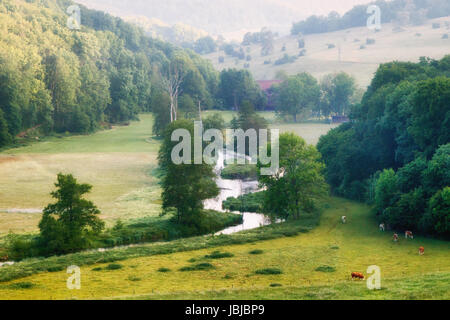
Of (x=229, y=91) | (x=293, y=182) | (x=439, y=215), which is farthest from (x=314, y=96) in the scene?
(x=439, y=215)

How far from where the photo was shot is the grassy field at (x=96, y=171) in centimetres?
5769

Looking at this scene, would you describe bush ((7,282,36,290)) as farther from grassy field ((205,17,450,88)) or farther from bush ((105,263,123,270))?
grassy field ((205,17,450,88))

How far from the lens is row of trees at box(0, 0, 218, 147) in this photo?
105375mm

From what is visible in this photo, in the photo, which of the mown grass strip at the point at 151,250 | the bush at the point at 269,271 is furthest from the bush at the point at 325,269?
the mown grass strip at the point at 151,250

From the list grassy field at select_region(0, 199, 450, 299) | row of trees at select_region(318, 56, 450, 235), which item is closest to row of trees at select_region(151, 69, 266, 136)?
row of trees at select_region(318, 56, 450, 235)

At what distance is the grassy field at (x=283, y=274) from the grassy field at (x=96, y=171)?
16.0 meters

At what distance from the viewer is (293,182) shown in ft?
174

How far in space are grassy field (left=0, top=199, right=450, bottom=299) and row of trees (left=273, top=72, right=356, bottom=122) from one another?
87.8 metres

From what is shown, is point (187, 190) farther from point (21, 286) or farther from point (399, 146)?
point (399, 146)

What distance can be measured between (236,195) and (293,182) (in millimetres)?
14384

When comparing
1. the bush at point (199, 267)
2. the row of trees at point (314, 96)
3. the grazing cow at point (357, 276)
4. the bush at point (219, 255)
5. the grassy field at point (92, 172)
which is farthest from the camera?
the row of trees at point (314, 96)

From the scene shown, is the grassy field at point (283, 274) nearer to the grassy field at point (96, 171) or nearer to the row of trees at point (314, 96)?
the grassy field at point (96, 171)

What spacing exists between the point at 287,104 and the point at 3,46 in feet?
212

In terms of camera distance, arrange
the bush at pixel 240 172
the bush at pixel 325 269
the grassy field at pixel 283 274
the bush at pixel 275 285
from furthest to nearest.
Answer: the bush at pixel 240 172 < the bush at pixel 325 269 < the bush at pixel 275 285 < the grassy field at pixel 283 274
